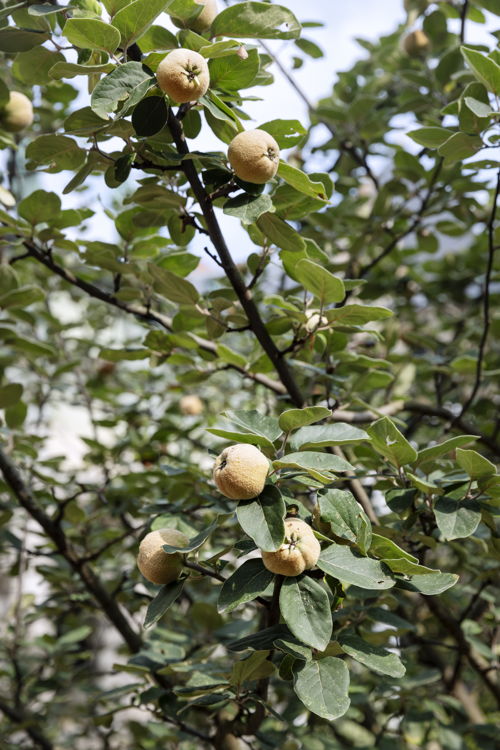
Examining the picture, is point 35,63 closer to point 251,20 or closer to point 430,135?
point 251,20

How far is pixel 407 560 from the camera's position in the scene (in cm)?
95

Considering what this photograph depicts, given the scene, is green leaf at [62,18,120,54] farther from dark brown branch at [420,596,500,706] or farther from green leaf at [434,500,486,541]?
dark brown branch at [420,596,500,706]

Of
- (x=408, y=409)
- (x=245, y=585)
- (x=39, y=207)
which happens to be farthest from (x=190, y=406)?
(x=245, y=585)

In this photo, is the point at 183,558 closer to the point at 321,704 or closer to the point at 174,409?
the point at 321,704

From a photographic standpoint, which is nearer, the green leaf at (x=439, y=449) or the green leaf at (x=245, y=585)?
the green leaf at (x=245, y=585)

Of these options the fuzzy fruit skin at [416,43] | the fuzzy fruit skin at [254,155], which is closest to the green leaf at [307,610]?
the fuzzy fruit skin at [254,155]

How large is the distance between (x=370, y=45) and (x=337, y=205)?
0.95m

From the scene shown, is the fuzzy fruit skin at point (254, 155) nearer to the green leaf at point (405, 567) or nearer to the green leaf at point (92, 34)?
the green leaf at point (92, 34)

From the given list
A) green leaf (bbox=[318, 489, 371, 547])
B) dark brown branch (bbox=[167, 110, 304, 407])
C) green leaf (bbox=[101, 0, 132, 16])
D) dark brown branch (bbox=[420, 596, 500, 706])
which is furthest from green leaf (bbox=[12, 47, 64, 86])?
dark brown branch (bbox=[420, 596, 500, 706])

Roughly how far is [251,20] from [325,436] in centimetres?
70

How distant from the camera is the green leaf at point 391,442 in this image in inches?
44.3

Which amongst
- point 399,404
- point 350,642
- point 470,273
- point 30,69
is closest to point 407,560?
point 350,642

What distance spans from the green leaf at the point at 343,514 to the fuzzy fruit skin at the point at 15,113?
1.24m

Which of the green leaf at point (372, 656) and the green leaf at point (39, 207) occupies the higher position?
the green leaf at point (39, 207)
